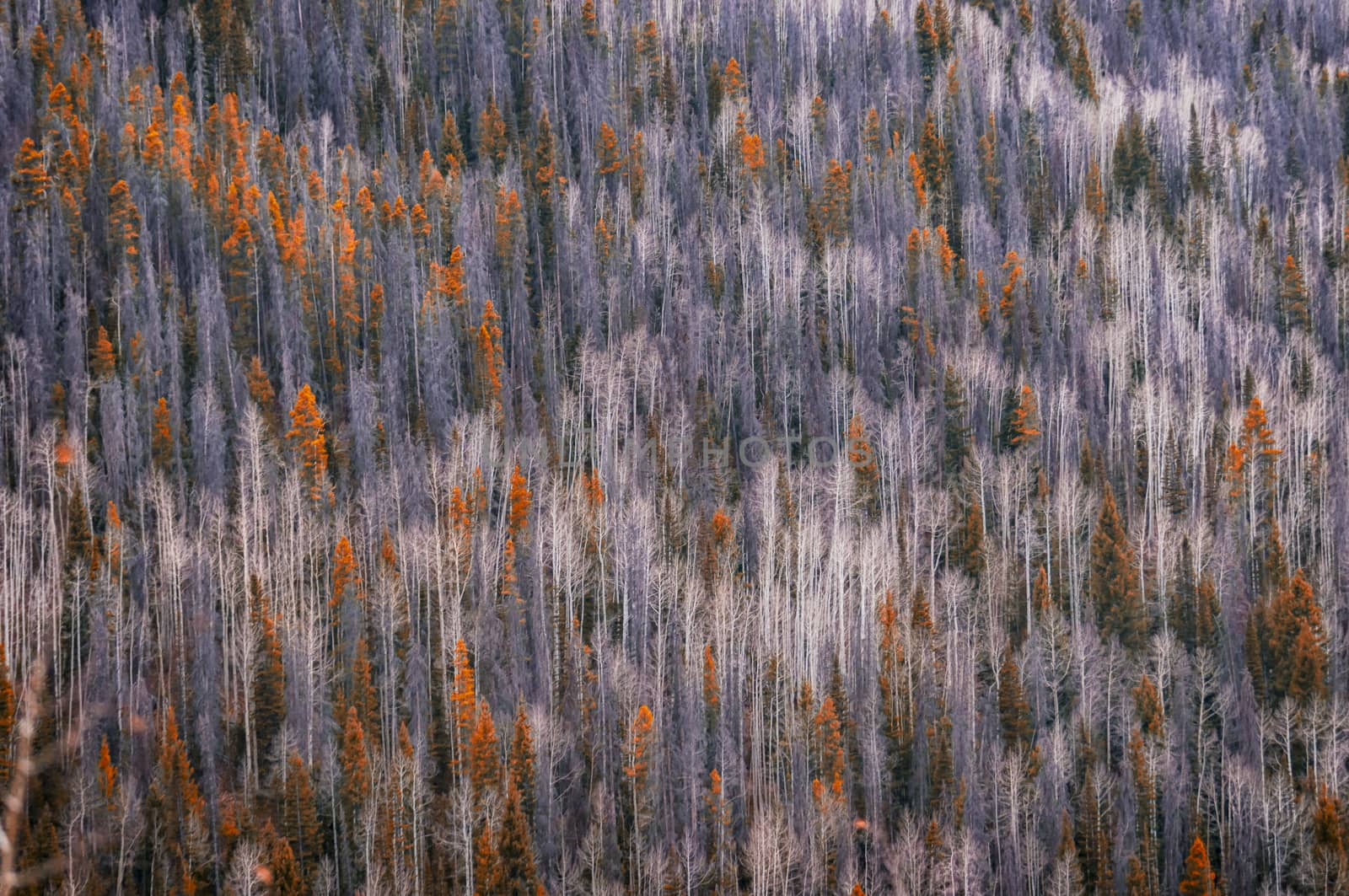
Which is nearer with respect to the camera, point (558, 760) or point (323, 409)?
point (558, 760)

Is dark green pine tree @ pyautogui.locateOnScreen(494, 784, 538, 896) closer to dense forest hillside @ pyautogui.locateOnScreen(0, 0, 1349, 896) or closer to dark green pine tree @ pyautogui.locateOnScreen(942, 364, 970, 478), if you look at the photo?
dense forest hillside @ pyautogui.locateOnScreen(0, 0, 1349, 896)

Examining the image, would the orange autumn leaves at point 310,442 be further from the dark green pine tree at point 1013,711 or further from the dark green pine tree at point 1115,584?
the dark green pine tree at point 1115,584

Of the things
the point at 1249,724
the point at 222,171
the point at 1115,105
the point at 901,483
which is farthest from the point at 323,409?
the point at 1115,105

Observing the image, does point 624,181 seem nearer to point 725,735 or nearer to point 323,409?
point 323,409

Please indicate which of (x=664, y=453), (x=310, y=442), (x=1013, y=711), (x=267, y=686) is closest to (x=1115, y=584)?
→ (x=1013, y=711)

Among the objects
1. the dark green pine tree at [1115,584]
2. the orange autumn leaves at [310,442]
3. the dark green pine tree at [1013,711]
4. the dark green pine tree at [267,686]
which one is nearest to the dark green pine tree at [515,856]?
the dark green pine tree at [267,686]
